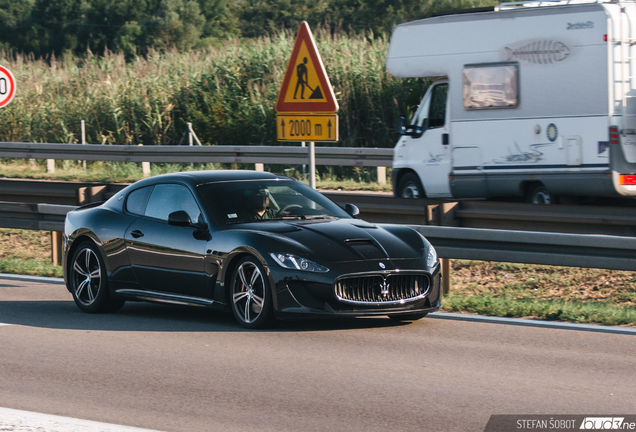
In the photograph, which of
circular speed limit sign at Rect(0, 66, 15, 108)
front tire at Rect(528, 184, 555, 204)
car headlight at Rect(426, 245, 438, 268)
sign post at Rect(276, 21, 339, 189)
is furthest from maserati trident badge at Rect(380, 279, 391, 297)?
circular speed limit sign at Rect(0, 66, 15, 108)

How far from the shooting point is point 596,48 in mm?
13859

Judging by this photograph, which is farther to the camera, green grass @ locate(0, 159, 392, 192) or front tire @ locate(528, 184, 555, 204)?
green grass @ locate(0, 159, 392, 192)

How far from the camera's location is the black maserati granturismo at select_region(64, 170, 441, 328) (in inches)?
319

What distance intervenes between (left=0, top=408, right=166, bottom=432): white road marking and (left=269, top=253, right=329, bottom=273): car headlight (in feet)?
9.22

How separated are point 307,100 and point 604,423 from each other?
6.25 meters

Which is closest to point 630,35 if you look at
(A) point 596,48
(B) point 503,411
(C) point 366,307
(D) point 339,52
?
(A) point 596,48

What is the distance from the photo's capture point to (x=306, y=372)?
6.80m

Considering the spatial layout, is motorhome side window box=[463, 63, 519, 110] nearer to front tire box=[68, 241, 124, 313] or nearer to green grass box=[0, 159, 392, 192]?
green grass box=[0, 159, 392, 192]

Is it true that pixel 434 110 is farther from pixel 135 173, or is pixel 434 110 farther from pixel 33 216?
pixel 135 173

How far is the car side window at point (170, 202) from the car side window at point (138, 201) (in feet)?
0.23

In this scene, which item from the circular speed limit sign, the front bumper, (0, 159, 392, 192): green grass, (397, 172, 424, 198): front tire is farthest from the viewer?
(0, 159, 392, 192): green grass

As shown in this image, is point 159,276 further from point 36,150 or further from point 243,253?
point 36,150

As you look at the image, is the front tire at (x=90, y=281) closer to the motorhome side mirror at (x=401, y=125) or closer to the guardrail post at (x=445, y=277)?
the guardrail post at (x=445, y=277)

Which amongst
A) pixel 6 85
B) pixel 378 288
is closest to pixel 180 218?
pixel 378 288
